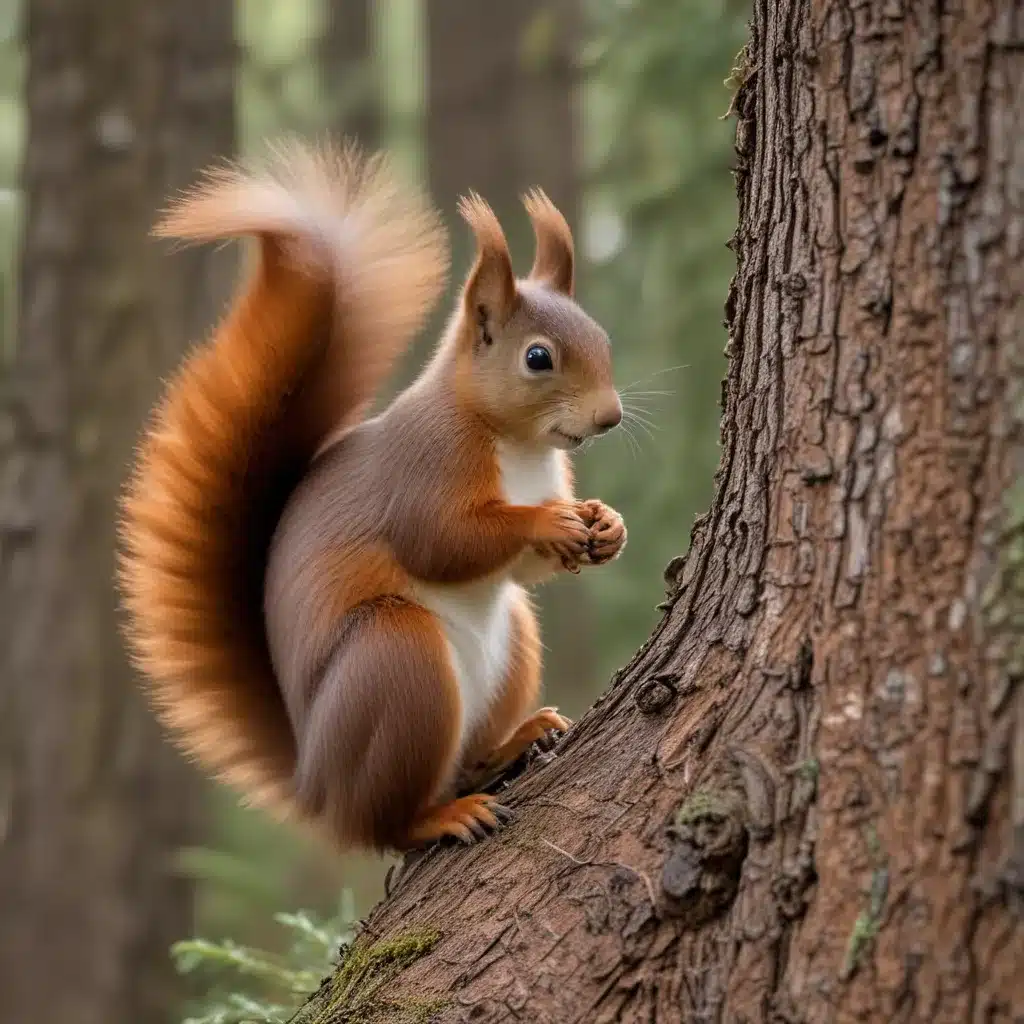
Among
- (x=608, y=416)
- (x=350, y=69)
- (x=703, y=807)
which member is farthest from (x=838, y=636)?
(x=350, y=69)

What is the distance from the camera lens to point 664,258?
5234 millimetres

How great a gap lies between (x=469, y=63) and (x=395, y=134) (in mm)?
2873

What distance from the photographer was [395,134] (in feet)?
30.4

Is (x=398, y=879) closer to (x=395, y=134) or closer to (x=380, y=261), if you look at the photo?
(x=380, y=261)

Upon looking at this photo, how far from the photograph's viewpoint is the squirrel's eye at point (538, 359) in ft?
8.10

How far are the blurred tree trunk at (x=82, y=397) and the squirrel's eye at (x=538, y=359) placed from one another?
2.04 m

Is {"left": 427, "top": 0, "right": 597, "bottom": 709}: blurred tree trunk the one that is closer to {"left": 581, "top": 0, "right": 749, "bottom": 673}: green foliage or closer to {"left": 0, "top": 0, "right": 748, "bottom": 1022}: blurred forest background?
{"left": 581, "top": 0, "right": 749, "bottom": 673}: green foliage

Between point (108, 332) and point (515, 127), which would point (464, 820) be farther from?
point (515, 127)

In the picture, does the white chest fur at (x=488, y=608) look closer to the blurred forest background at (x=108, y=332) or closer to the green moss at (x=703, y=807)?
the green moss at (x=703, y=807)

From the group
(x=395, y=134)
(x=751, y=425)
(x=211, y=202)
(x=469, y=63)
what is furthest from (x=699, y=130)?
(x=395, y=134)

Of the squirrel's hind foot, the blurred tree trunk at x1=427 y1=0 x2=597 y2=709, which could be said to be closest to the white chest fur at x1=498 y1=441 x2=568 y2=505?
the squirrel's hind foot

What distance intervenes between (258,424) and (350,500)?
207 mm

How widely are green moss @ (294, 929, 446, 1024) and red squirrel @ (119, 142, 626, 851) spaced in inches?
9.7

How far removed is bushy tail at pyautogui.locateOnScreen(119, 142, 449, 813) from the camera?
7.89ft
